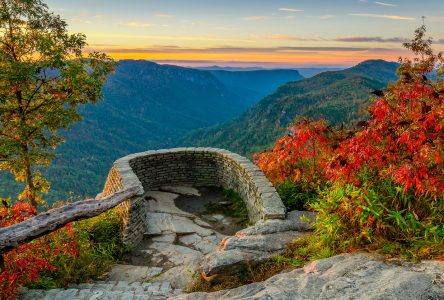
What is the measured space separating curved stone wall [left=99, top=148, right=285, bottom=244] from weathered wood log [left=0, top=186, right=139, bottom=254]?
3.74 ft

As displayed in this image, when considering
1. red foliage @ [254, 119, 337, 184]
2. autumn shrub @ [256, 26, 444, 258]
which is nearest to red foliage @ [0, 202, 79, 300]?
autumn shrub @ [256, 26, 444, 258]

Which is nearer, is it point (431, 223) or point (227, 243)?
point (431, 223)

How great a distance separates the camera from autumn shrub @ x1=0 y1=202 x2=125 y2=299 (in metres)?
5.82

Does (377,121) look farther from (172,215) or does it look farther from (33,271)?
(172,215)

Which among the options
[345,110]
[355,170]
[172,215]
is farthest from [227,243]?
[345,110]

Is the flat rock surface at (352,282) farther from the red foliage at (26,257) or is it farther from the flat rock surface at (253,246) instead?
the red foliage at (26,257)

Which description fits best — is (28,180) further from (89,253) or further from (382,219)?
(382,219)

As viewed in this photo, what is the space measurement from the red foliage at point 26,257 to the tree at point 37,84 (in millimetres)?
7568

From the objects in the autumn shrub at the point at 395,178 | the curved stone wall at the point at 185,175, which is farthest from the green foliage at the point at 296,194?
the autumn shrub at the point at 395,178

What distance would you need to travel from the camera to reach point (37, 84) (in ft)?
49.9

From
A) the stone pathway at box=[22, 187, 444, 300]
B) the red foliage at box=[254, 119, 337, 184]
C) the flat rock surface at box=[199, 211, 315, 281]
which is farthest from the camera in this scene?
the red foliage at box=[254, 119, 337, 184]

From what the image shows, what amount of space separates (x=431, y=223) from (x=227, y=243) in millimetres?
2982

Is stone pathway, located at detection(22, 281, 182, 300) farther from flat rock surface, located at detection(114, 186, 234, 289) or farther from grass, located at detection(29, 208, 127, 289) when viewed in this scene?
flat rock surface, located at detection(114, 186, 234, 289)

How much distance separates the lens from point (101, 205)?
297 inches
